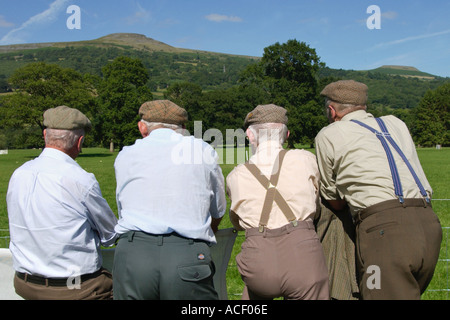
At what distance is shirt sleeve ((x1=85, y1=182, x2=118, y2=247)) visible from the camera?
343cm

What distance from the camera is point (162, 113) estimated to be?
3629 mm

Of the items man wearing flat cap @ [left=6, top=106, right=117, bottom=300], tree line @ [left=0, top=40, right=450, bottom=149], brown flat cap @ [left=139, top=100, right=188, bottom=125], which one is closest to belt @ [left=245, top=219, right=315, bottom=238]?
brown flat cap @ [left=139, top=100, right=188, bottom=125]

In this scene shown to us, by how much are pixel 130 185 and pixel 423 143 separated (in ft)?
297

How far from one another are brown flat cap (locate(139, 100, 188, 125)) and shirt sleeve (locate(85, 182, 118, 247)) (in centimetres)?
74

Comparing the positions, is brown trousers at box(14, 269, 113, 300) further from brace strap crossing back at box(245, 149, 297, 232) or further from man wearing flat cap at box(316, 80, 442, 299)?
man wearing flat cap at box(316, 80, 442, 299)

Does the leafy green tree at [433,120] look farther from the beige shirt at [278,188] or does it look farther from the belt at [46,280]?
the belt at [46,280]

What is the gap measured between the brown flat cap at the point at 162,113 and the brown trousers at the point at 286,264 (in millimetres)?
1180

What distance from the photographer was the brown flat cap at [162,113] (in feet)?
11.9

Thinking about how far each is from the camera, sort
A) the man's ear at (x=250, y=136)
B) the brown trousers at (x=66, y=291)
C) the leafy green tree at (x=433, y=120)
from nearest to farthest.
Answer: the brown trousers at (x=66, y=291) < the man's ear at (x=250, y=136) < the leafy green tree at (x=433, y=120)

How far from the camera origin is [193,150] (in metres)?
3.41

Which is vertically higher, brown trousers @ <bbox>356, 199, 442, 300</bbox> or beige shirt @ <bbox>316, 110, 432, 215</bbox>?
beige shirt @ <bbox>316, 110, 432, 215</bbox>

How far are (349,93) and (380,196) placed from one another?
39.1 inches

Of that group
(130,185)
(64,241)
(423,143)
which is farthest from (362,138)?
(423,143)

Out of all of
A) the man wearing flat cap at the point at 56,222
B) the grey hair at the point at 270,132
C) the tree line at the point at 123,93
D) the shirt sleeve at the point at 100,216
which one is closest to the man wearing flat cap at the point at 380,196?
the grey hair at the point at 270,132
